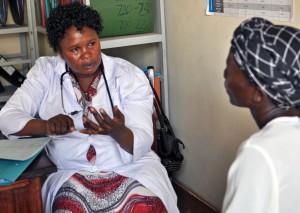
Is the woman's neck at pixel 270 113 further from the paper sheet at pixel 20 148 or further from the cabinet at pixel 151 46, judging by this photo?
the cabinet at pixel 151 46

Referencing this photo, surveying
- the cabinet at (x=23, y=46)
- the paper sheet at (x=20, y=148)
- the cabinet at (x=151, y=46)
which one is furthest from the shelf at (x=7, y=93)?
the paper sheet at (x=20, y=148)

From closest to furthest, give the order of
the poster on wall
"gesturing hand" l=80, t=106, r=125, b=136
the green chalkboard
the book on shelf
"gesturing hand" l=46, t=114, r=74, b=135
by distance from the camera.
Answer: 1. "gesturing hand" l=80, t=106, r=125, b=136
2. "gesturing hand" l=46, t=114, r=74, b=135
3. the poster on wall
4. the green chalkboard
5. the book on shelf

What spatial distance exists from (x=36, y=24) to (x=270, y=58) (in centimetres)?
219

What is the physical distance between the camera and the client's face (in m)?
1.04

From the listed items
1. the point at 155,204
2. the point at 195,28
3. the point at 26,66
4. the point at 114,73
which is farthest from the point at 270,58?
the point at 26,66

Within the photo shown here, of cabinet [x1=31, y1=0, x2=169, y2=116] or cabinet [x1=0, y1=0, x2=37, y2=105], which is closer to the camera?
cabinet [x1=31, y1=0, x2=169, y2=116]

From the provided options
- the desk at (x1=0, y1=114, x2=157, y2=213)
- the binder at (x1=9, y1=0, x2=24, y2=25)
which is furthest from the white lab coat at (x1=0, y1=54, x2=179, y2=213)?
the binder at (x1=9, y1=0, x2=24, y2=25)

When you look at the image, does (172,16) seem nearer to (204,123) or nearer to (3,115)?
(204,123)

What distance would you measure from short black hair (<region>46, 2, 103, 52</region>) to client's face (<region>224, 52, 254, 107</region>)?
0.90 meters

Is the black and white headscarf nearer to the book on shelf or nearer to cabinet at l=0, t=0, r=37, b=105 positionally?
the book on shelf

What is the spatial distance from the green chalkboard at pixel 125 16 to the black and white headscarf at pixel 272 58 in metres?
1.46

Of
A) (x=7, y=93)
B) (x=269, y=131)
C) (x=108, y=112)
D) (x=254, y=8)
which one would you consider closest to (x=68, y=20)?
(x=108, y=112)

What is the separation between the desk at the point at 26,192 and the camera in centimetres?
140

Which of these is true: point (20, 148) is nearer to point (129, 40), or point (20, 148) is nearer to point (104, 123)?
point (104, 123)
